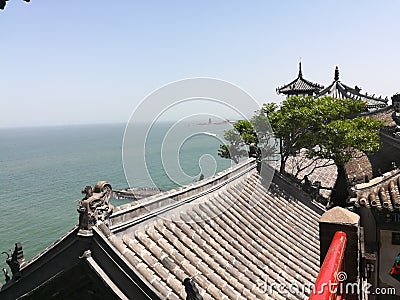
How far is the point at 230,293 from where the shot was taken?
20.8ft

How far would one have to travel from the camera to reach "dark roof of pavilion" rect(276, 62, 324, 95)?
47.1m

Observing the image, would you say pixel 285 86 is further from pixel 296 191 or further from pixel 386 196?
pixel 386 196

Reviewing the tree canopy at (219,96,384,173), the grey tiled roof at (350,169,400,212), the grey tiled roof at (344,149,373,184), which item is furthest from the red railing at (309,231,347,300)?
the grey tiled roof at (344,149,373,184)

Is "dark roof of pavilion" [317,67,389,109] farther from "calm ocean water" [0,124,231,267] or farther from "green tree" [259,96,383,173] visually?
"green tree" [259,96,383,173]

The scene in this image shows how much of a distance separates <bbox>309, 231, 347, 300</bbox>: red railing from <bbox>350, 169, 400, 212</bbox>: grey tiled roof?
4171 millimetres

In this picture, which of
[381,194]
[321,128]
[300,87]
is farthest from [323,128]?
[300,87]

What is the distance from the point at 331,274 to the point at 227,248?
427 cm

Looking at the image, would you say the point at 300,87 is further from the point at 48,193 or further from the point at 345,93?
the point at 48,193

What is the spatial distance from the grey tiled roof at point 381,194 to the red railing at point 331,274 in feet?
13.7

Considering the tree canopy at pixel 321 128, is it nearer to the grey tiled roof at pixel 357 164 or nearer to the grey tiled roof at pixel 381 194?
the grey tiled roof at pixel 357 164

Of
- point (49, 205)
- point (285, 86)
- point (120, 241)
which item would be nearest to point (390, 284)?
point (120, 241)

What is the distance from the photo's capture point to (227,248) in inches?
307

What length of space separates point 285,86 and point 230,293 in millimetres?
44785

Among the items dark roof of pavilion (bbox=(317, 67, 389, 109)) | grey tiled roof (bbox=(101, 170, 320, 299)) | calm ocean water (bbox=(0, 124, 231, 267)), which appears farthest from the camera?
dark roof of pavilion (bbox=(317, 67, 389, 109))
